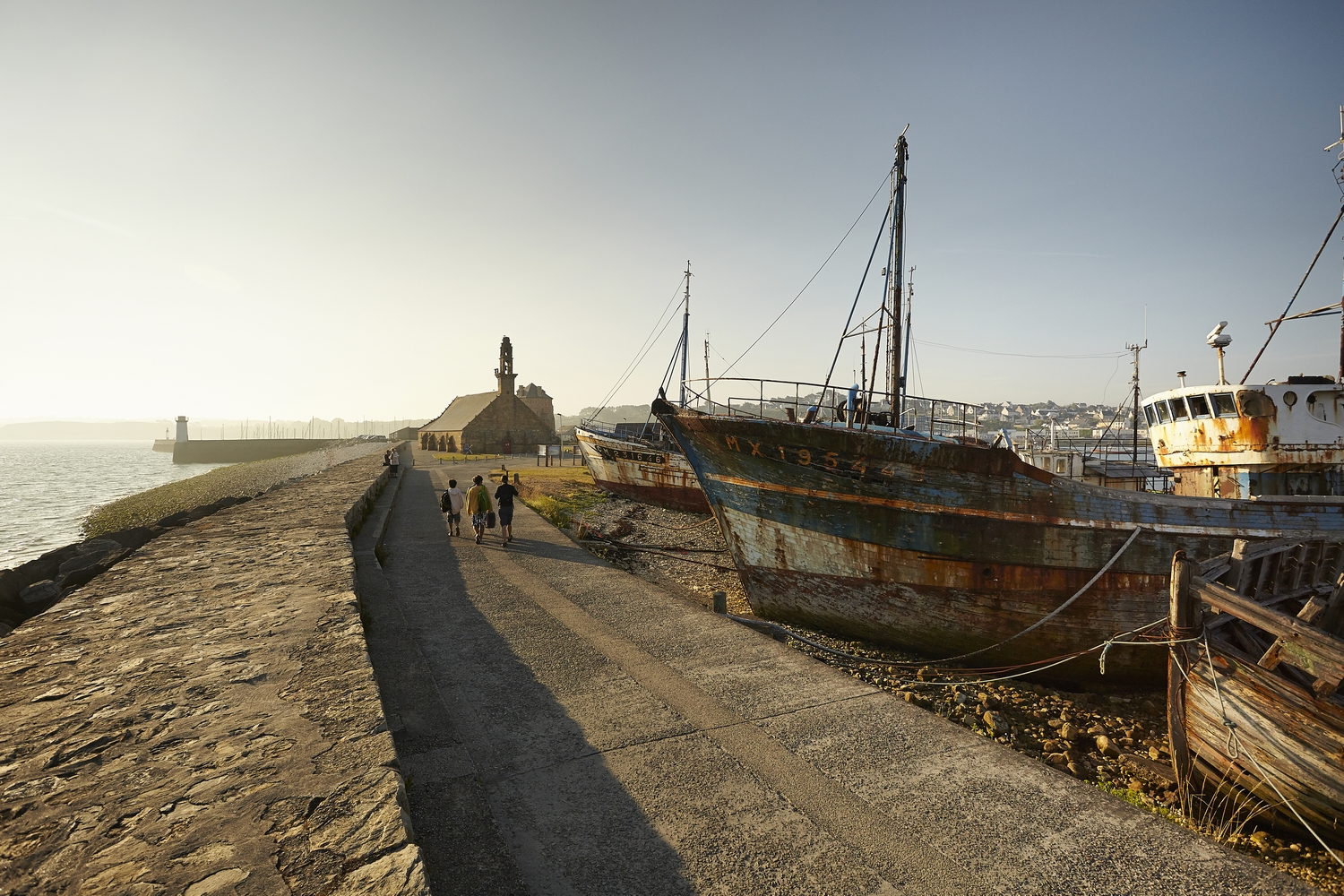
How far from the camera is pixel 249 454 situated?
86500mm

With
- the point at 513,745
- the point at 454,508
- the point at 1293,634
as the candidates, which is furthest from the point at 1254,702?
the point at 454,508

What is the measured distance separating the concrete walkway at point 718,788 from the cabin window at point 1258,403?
967 centimetres

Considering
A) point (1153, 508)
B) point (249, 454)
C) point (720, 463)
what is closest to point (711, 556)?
point (720, 463)

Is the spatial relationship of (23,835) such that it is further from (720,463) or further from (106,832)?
(720,463)

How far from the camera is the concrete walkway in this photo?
128 inches

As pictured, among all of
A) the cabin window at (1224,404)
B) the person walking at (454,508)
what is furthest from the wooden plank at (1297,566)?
the person walking at (454,508)

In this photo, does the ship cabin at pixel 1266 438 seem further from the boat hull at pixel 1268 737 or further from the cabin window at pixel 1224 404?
the boat hull at pixel 1268 737

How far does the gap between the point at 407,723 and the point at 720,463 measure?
667 centimetres

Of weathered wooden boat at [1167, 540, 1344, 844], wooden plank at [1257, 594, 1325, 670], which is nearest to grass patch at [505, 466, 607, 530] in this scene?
weathered wooden boat at [1167, 540, 1344, 844]

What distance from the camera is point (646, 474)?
2159 centimetres

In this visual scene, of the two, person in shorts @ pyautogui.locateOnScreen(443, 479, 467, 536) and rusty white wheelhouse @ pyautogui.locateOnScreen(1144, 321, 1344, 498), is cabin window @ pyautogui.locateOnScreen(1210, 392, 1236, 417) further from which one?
person in shorts @ pyautogui.locateOnScreen(443, 479, 467, 536)

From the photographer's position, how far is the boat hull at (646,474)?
2039 centimetres

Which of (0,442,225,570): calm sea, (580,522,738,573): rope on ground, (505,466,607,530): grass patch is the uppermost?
(505,466,607,530): grass patch

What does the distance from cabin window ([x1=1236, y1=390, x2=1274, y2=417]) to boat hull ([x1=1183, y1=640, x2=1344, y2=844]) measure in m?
7.55
